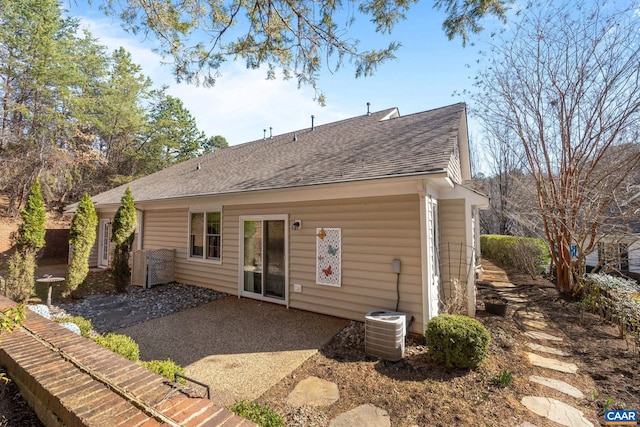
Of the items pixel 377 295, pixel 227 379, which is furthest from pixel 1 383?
pixel 377 295

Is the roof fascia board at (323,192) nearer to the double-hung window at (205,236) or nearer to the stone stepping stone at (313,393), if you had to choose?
the double-hung window at (205,236)

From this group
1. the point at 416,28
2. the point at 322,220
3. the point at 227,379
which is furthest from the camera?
the point at 322,220

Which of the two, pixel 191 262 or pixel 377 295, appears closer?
pixel 377 295

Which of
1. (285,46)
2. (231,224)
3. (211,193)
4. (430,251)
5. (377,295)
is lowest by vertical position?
(377,295)

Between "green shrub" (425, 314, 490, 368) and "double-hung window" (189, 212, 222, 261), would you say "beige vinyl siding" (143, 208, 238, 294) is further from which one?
"green shrub" (425, 314, 490, 368)

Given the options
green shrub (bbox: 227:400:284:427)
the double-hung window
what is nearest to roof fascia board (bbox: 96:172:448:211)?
the double-hung window

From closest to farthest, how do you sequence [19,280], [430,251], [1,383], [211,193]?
[1,383] < [430,251] < [19,280] < [211,193]

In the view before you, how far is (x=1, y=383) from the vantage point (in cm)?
227

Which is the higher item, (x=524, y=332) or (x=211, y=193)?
(x=211, y=193)

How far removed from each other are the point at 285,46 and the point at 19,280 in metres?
8.01

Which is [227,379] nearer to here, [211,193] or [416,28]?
[211,193]

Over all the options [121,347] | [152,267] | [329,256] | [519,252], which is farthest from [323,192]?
[519,252]

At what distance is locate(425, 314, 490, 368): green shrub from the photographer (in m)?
3.81

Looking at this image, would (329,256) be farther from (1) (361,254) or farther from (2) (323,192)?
(2) (323,192)
